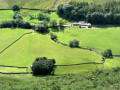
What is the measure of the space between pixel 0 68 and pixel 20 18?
47.1 m

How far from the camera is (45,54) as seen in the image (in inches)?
3187

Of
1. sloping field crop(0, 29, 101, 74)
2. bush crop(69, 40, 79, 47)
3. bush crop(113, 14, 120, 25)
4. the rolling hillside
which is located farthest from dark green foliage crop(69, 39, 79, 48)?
the rolling hillside

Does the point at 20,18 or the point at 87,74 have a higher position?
→ the point at 20,18

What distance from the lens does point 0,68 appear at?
2862 inches

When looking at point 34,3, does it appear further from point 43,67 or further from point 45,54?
point 43,67

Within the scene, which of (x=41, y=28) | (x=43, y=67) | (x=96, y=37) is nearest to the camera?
(x=43, y=67)

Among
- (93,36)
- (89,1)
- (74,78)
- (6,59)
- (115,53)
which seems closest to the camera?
(74,78)

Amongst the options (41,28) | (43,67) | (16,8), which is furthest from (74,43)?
(16,8)

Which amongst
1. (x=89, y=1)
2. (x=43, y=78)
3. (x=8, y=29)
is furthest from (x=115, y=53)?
(x=8, y=29)

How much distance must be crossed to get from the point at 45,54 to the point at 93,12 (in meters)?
50.9

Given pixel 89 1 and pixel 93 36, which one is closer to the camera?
pixel 93 36

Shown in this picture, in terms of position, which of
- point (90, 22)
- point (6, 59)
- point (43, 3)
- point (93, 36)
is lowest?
point (6, 59)

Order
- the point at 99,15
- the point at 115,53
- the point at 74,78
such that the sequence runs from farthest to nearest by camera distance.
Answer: the point at 99,15, the point at 115,53, the point at 74,78

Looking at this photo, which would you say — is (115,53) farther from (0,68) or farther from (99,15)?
(0,68)
